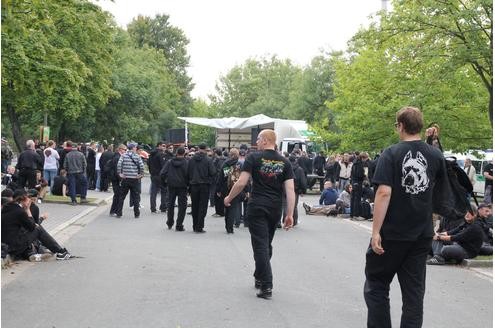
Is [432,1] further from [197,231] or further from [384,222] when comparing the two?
[384,222]

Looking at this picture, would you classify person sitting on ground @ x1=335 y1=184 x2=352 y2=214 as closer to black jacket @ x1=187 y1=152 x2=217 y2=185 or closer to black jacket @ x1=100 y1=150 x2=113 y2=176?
black jacket @ x1=187 y1=152 x2=217 y2=185

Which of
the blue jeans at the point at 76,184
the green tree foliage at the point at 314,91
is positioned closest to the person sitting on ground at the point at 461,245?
the blue jeans at the point at 76,184

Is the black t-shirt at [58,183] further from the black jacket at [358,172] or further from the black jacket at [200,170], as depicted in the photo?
the black jacket at [358,172]

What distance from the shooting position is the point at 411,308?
5758 mm

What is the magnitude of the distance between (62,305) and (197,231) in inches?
313

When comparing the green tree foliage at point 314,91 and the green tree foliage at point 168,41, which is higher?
the green tree foliage at point 168,41

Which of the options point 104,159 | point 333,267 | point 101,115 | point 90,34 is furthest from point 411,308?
point 101,115

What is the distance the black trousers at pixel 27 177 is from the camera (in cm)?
2056

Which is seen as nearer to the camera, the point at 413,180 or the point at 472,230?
the point at 413,180

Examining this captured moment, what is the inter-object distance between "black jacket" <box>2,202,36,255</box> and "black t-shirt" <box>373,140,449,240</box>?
21.1 ft

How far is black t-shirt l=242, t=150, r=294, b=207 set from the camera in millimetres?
8492

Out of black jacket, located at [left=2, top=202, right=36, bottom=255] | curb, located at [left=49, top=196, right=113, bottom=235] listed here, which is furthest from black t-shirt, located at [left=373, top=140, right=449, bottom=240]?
curb, located at [left=49, top=196, right=113, bottom=235]

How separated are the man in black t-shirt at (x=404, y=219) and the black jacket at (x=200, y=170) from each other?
9.98 metres

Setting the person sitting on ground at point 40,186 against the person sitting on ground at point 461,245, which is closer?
the person sitting on ground at point 461,245
